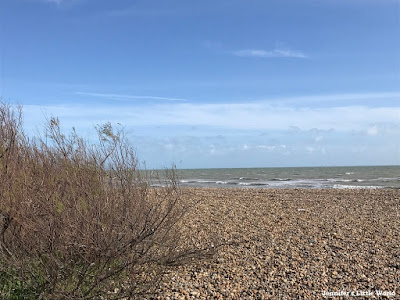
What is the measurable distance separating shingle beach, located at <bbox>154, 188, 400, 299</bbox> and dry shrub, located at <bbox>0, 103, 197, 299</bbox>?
0.74 m

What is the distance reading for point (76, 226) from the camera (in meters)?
4.21

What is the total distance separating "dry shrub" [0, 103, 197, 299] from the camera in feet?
14.0

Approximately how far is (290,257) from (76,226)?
3.39 meters

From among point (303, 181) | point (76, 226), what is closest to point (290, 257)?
point (76, 226)

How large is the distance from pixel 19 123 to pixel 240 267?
3.91 meters

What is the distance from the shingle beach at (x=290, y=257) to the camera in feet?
15.6

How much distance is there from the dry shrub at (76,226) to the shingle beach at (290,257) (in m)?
0.74

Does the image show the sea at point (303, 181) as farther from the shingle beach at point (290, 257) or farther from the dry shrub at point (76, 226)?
the dry shrub at point (76, 226)

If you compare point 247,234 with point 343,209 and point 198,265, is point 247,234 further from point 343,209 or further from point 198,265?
point 343,209

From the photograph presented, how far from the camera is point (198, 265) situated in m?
5.60

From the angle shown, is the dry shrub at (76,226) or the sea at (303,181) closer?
the dry shrub at (76,226)

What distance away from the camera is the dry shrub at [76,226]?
4.26 metres

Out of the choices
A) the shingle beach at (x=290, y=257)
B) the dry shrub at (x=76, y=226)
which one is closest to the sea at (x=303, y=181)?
the shingle beach at (x=290, y=257)

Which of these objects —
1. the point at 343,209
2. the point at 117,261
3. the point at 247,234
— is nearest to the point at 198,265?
the point at 117,261
